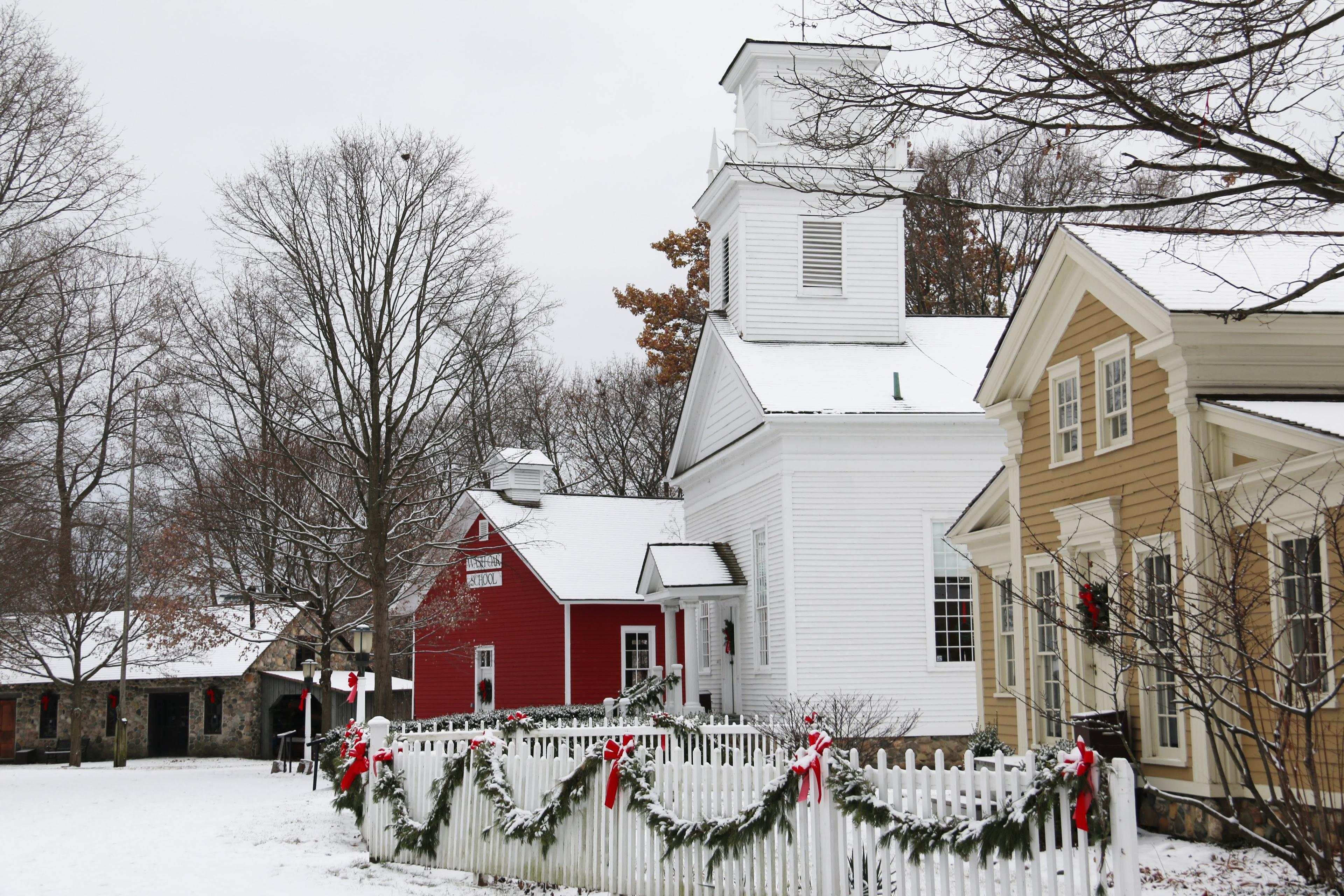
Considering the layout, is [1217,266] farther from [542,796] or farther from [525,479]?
[525,479]

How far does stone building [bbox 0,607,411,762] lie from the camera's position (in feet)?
131

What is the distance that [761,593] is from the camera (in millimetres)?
22688

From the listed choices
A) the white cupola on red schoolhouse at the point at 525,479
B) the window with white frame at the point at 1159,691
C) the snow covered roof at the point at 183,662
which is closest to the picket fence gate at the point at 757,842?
the window with white frame at the point at 1159,691

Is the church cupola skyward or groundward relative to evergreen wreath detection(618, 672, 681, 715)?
skyward

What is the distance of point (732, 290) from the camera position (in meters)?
25.0

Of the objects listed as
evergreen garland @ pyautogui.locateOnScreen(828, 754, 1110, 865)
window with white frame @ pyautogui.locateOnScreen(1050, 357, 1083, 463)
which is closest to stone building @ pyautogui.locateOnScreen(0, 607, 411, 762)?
window with white frame @ pyautogui.locateOnScreen(1050, 357, 1083, 463)

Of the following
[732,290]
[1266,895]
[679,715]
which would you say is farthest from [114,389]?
[1266,895]

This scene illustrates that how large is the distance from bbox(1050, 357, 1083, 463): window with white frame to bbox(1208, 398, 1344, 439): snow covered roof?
7.62ft

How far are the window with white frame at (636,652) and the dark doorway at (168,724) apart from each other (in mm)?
18296

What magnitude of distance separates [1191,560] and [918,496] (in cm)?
1022

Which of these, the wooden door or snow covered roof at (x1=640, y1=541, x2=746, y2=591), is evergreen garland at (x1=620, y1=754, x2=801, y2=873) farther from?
the wooden door

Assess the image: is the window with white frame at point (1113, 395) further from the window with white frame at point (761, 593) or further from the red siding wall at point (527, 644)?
the red siding wall at point (527, 644)

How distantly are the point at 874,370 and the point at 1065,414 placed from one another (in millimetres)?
8884

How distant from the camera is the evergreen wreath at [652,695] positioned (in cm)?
2438
